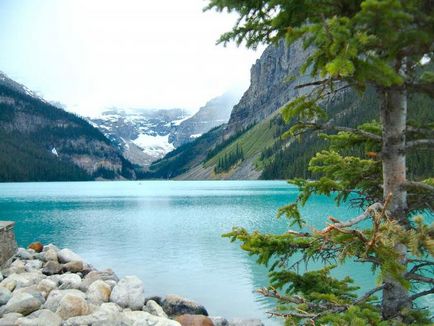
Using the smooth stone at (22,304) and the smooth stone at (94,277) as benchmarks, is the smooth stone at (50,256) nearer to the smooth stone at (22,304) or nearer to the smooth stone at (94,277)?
the smooth stone at (94,277)

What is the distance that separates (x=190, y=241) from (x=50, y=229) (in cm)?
2050

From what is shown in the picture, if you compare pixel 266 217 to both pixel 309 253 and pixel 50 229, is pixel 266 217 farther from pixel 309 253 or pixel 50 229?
pixel 309 253

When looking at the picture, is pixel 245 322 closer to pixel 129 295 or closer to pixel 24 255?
pixel 129 295

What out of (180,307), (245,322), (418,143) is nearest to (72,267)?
(180,307)

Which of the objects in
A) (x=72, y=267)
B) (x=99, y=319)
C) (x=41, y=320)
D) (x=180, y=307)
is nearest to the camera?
(x=41, y=320)

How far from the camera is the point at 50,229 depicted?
5500 centimetres

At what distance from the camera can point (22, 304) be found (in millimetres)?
14086

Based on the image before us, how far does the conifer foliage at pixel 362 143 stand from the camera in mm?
5086

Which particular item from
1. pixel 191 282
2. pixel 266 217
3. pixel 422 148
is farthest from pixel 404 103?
pixel 266 217

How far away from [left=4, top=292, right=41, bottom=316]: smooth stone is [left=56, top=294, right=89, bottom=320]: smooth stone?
3.66ft

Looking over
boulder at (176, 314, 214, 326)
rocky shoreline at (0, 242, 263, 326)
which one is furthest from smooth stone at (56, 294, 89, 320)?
boulder at (176, 314, 214, 326)

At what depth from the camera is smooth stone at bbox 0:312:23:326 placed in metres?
12.6

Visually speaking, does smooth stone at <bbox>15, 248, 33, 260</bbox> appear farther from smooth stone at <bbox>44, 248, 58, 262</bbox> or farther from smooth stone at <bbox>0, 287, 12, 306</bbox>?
→ smooth stone at <bbox>0, 287, 12, 306</bbox>

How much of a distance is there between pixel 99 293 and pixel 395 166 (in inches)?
522
